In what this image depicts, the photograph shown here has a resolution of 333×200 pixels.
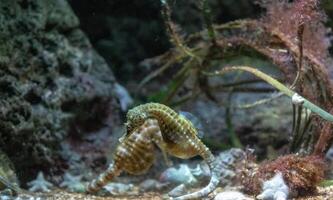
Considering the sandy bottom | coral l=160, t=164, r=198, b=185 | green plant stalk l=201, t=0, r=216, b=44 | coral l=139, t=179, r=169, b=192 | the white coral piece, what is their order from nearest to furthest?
the sandy bottom → coral l=160, t=164, r=198, b=185 → coral l=139, t=179, r=169, b=192 → green plant stalk l=201, t=0, r=216, b=44 → the white coral piece

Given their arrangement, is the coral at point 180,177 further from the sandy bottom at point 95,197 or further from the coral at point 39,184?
the coral at point 39,184

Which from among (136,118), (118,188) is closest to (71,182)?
(118,188)

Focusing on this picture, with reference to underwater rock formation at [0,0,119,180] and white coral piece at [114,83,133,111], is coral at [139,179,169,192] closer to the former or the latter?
underwater rock formation at [0,0,119,180]

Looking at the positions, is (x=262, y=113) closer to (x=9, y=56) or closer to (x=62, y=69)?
(x=62, y=69)

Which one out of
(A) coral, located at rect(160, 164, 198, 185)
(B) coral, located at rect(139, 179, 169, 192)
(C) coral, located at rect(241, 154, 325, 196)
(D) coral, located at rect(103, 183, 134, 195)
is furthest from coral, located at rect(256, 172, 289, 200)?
(D) coral, located at rect(103, 183, 134, 195)

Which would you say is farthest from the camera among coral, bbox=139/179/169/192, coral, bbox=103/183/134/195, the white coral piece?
the white coral piece

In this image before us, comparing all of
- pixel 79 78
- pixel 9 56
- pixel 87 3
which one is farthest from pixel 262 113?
pixel 9 56
